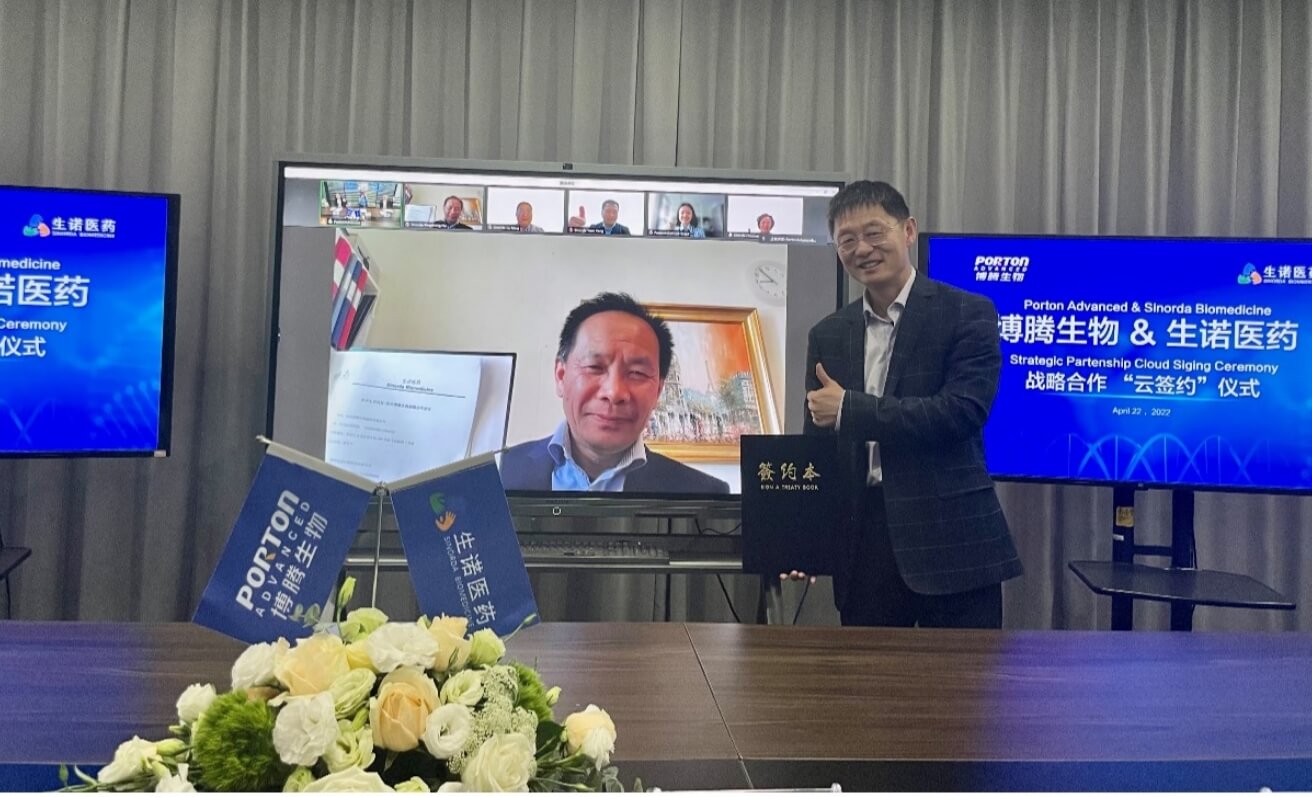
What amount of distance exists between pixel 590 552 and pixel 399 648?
2.32 metres

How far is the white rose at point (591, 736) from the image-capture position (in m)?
0.90

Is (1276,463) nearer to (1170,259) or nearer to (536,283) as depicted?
(1170,259)

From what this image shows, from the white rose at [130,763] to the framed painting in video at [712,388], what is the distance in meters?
2.55

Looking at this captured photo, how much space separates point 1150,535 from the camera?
3.85 m

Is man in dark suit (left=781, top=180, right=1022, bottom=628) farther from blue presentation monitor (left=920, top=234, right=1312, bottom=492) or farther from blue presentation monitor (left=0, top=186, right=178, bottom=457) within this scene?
blue presentation monitor (left=0, top=186, right=178, bottom=457)

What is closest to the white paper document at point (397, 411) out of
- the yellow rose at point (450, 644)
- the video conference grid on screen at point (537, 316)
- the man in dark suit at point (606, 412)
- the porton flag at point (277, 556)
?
the video conference grid on screen at point (537, 316)

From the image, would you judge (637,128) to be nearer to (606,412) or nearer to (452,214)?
(452,214)

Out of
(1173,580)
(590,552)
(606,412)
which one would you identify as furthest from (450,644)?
(1173,580)

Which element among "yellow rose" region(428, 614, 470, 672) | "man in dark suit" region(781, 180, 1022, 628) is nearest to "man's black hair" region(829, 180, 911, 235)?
"man in dark suit" region(781, 180, 1022, 628)

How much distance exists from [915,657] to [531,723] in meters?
1.09

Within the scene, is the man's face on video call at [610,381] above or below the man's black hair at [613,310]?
below

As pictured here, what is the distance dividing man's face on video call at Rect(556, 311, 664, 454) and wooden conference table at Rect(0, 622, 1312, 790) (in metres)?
1.36

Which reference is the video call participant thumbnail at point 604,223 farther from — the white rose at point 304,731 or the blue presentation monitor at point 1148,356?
the white rose at point 304,731

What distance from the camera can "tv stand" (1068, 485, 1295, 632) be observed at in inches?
115
